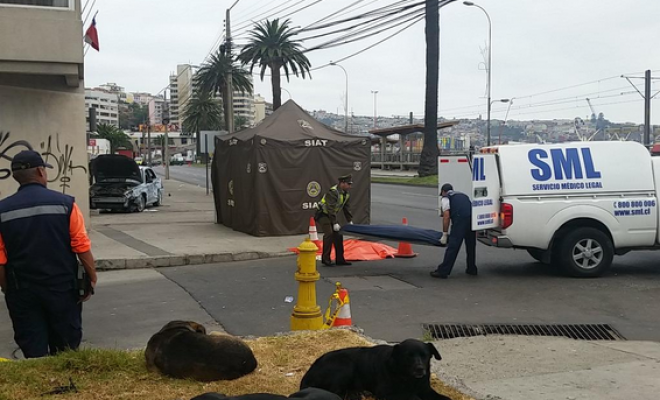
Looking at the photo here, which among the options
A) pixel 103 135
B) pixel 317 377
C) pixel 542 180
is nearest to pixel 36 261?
pixel 317 377

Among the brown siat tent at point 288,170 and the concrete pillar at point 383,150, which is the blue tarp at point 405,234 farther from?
the concrete pillar at point 383,150

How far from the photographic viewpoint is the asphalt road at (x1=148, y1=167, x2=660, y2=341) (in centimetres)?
815

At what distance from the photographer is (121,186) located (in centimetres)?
2422

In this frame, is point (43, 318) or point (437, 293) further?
point (437, 293)

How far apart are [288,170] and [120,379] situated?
11548 mm

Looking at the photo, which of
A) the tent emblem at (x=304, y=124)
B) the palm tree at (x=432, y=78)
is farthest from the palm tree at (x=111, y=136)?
the tent emblem at (x=304, y=124)

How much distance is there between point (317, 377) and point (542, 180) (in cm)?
704

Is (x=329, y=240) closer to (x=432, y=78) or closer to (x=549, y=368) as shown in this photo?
(x=549, y=368)

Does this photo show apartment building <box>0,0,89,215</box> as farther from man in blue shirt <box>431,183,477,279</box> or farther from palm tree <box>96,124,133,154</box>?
palm tree <box>96,124,133,154</box>

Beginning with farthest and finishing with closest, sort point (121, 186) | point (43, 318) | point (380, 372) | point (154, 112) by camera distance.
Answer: point (154, 112)
point (121, 186)
point (43, 318)
point (380, 372)

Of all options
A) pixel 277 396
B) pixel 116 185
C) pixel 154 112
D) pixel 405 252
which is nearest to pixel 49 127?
pixel 116 185

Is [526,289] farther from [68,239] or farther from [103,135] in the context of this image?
[103,135]

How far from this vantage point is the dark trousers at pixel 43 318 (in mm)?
4871

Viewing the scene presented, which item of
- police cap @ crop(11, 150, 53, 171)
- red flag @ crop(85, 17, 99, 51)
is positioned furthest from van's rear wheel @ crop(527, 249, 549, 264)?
red flag @ crop(85, 17, 99, 51)
